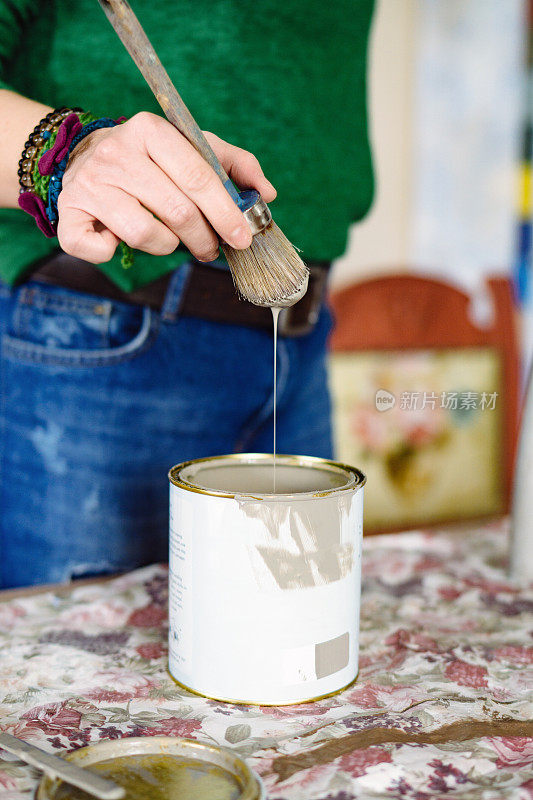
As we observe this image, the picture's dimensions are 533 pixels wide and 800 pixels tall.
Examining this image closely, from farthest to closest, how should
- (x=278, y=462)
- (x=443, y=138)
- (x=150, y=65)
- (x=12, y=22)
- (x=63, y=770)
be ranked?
(x=443, y=138) < (x=12, y=22) < (x=278, y=462) < (x=150, y=65) < (x=63, y=770)

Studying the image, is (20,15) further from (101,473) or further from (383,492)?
(383,492)

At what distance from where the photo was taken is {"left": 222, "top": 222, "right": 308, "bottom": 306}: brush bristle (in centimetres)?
56

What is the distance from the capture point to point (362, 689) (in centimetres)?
55

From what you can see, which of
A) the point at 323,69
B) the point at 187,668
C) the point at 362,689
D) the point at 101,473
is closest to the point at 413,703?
the point at 362,689

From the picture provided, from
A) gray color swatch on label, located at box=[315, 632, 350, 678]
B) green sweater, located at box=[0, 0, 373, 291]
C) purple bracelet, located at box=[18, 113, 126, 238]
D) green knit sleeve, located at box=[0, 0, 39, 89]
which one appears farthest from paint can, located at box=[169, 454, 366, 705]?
green knit sleeve, located at box=[0, 0, 39, 89]

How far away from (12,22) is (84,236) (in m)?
0.32

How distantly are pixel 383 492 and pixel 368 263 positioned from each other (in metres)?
0.66

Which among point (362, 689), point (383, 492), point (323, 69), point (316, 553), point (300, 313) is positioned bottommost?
point (383, 492)

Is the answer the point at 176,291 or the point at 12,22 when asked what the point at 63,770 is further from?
the point at 12,22

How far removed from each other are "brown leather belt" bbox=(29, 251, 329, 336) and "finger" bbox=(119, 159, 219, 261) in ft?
0.89

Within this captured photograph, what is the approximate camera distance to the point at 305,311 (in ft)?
2.94

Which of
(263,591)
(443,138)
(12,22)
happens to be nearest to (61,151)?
(12,22)

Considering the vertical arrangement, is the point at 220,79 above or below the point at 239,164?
above

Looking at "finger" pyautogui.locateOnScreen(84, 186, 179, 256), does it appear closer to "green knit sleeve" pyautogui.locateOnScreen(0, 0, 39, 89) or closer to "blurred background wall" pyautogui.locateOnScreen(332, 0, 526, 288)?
"green knit sleeve" pyautogui.locateOnScreen(0, 0, 39, 89)
